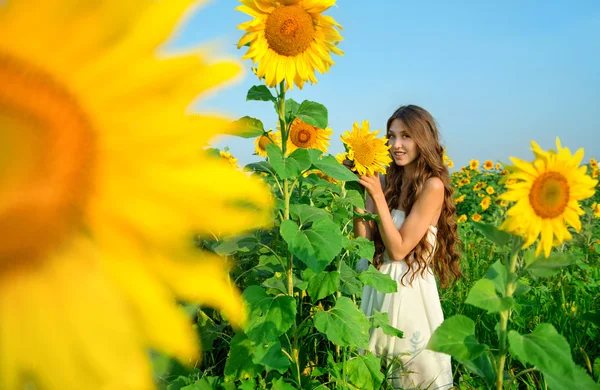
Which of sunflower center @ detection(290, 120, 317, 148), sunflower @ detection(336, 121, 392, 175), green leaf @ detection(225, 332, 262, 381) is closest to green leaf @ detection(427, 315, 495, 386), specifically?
Answer: green leaf @ detection(225, 332, 262, 381)

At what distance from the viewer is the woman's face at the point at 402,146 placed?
320cm

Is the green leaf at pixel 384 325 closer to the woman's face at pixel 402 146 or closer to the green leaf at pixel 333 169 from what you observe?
the green leaf at pixel 333 169

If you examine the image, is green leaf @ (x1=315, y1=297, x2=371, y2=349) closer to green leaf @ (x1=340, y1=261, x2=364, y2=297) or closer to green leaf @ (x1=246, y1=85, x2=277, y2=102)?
green leaf @ (x1=340, y1=261, x2=364, y2=297)

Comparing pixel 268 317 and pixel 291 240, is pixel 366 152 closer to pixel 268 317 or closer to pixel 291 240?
pixel 291 240

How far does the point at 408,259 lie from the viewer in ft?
10.2

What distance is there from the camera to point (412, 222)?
3031mm

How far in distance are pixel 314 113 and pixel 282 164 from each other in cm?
30

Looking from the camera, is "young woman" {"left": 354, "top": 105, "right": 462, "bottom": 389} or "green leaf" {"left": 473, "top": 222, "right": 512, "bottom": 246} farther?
"young woman" {"left": 354, "top": 105, "right": 462, "bottom": 389}

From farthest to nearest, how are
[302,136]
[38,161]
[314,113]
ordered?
[302,136] → [314,113] → [38,161]

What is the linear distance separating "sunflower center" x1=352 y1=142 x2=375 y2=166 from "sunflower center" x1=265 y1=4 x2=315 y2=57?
1.00m

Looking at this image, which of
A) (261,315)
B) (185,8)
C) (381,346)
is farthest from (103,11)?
(381,346)

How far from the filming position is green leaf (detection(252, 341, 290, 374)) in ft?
6.00

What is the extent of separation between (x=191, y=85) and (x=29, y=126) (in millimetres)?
98

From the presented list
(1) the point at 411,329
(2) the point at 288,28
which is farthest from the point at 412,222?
(2) the point at 288,28
